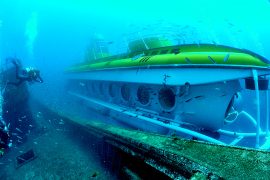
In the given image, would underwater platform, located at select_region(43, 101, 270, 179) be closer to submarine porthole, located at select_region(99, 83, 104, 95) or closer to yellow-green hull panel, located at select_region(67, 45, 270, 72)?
yellow-green hull panel, located at select_region(67, 45, 270, 72)

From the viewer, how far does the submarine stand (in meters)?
4.61

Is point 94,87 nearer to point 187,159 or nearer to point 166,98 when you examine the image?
point 166,98

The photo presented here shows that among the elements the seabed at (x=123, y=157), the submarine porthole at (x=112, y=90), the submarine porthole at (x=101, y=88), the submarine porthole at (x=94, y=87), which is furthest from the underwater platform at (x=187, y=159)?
the submarine porthole at (x=94, y=87)

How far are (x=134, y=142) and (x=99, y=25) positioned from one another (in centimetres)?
7270

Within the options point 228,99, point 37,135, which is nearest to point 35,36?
point 37,135

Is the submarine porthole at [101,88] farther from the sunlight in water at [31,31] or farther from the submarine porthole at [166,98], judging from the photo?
the sunlight in water at [31,31]

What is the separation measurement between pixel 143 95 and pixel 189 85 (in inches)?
88.1

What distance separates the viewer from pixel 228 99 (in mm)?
5090

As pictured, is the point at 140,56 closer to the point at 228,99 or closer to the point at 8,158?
the point at 228,99

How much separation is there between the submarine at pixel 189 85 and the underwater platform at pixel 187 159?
2.09 m

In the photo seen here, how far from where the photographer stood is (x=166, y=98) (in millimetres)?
6246

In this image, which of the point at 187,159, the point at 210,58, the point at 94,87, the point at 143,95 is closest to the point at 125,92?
the point at 143,95

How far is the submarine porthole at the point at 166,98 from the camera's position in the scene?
611 centimetres

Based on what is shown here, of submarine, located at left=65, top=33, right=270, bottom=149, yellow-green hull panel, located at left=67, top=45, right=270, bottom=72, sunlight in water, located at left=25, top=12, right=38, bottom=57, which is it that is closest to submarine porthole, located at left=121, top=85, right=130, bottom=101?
submarine, located at left=65, top=33, right=270, bottom=149
